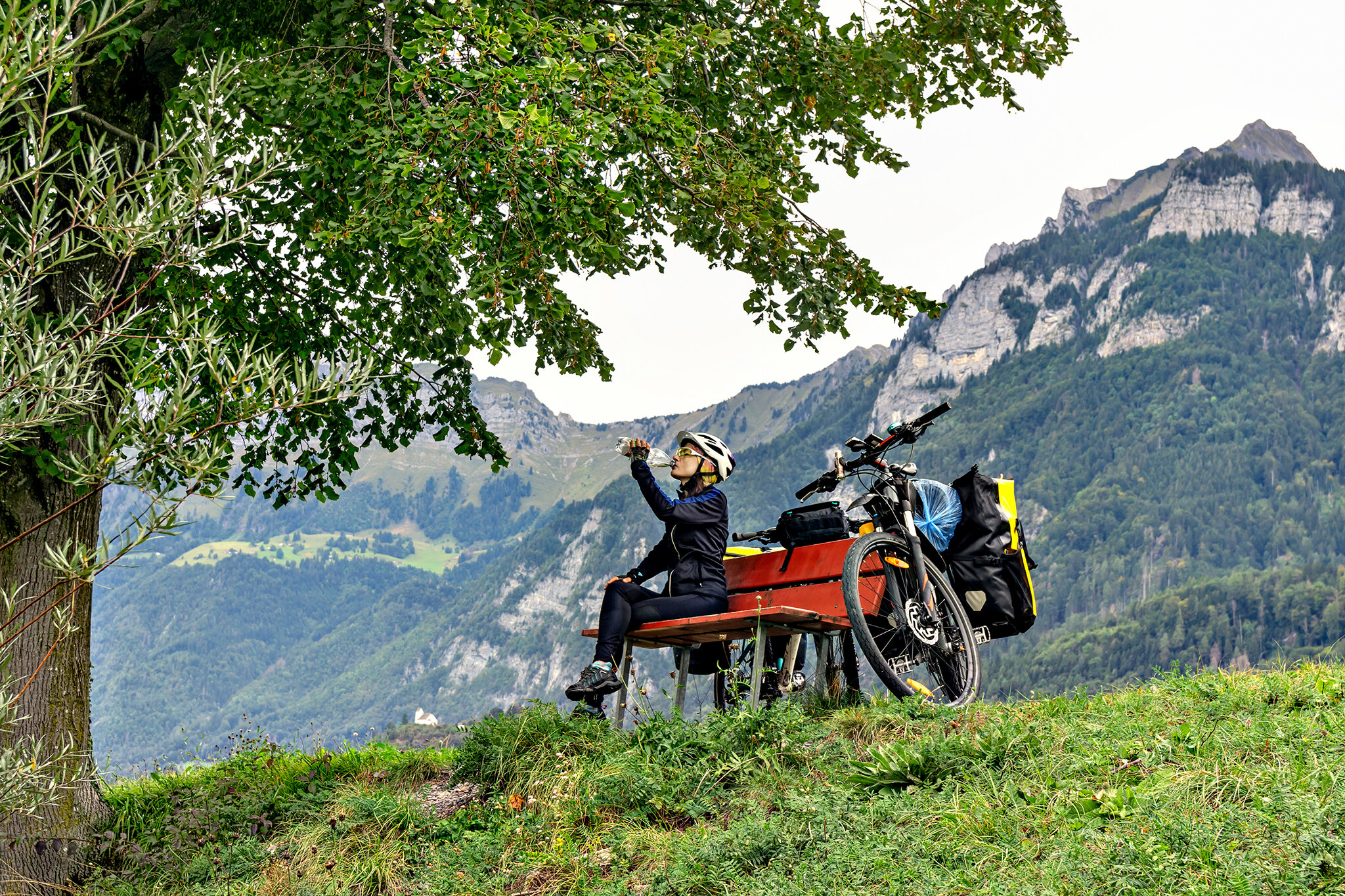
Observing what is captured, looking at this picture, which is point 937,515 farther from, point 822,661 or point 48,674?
point 48,674

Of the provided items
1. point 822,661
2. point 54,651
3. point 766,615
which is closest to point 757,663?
point 766,615

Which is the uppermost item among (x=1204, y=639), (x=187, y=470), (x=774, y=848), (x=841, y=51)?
(x=841, y=51)

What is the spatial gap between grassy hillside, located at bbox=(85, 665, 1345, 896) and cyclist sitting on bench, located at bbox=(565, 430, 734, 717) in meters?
0.52

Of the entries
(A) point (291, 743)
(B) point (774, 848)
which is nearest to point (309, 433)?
(A) point (291, 743)

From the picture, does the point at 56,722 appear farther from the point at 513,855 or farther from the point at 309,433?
the point at 513,855

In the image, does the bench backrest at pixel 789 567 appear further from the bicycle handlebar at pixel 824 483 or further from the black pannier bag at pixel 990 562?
the black pannier bag at pixel 990 562

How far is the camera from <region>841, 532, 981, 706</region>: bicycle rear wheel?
276 inches

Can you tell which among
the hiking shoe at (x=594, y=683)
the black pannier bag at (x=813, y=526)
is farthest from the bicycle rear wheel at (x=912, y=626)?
the hiking shoe at (x=594, y=683)

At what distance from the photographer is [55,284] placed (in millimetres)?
7086

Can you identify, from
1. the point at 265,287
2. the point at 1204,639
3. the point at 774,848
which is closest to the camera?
the point at 774,848

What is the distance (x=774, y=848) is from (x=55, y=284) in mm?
6043

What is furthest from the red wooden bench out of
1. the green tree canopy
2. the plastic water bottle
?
the green tree canopy

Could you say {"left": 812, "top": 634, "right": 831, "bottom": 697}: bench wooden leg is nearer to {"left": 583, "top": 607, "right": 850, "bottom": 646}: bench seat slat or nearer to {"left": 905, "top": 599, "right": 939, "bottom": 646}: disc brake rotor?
{"left": 583, "top": 607, "right": 850, "bottom": 646}: bench seat slat

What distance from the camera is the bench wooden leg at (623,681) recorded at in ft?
23.5
